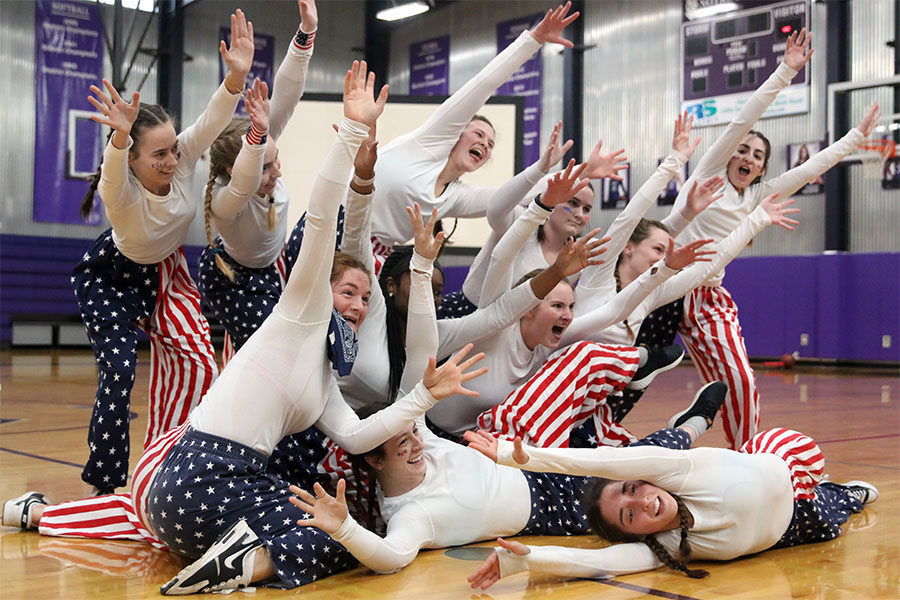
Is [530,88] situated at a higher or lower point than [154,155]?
higher

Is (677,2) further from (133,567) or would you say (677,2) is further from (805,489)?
(133,567)

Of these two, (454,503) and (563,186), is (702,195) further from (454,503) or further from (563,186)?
(454,503)

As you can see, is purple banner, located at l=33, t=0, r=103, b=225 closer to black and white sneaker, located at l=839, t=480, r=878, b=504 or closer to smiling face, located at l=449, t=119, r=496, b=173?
smiling face, located at l=449, t=119, r=496, b=173

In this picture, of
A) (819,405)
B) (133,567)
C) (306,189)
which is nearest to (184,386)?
(133,567)

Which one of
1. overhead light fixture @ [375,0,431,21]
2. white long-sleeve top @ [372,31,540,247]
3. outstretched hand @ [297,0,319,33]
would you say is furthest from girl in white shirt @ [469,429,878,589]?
overhead light fixture @ [375,0,431,21]

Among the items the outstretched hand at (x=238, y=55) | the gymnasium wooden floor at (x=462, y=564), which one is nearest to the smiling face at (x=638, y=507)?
the gymnasium wooden floor at (x=462, y=564)

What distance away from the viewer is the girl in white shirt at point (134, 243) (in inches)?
102

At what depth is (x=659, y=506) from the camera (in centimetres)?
Answer: 209

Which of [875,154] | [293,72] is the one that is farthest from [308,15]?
[875,154]

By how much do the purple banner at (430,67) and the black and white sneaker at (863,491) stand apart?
1083 centimetres

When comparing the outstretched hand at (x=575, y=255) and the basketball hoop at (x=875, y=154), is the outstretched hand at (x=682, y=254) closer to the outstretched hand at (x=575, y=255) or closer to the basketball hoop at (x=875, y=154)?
the outstretched hand at (x=575, y=255)

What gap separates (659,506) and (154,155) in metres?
1.62

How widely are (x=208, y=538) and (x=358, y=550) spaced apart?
326 mm

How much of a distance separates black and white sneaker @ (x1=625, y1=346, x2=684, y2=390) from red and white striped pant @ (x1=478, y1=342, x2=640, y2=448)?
5.4 inches
